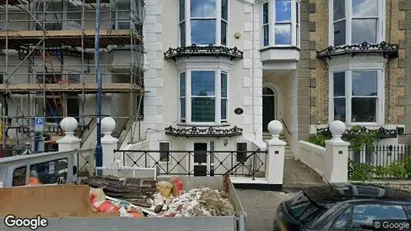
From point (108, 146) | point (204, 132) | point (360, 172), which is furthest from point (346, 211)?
point (204, 132)

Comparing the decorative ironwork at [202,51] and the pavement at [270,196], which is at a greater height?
the decorative ironwork at [202,51]

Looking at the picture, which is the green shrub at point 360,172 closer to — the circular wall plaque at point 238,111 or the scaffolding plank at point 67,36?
the circular wall plaque at point 238,111

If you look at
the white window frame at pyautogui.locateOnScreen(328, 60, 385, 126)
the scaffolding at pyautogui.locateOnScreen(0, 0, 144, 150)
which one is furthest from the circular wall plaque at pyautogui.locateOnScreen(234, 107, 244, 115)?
the white window frame at pyautogui.locateOnScreen(328, 60, 385, 126)

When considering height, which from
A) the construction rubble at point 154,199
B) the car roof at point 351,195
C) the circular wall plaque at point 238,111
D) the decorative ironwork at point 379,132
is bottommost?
the car roof at point 351,195

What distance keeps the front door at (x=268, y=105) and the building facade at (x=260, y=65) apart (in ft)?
6.72

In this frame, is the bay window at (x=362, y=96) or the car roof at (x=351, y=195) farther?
the bay window at (x=362, y=96)

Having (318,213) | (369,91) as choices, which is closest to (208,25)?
(369,91)

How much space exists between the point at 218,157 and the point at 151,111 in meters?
3.53

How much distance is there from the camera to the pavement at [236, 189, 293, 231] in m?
6.16

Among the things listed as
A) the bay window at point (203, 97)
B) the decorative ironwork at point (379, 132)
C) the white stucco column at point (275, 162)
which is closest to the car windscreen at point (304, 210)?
the white stucco column at point (275, 162)

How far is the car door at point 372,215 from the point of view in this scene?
4.03 metres

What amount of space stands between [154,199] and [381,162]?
10832mm

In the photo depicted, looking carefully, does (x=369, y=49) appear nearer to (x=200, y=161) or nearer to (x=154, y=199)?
(x=200, y=161)

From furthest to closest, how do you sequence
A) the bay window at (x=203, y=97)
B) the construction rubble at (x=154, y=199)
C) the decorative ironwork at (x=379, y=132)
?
the bay window at (x=203, y=97) → the decorative ironwork at (x=379, y=132) → the construction rubble at (x=154, y=199)
